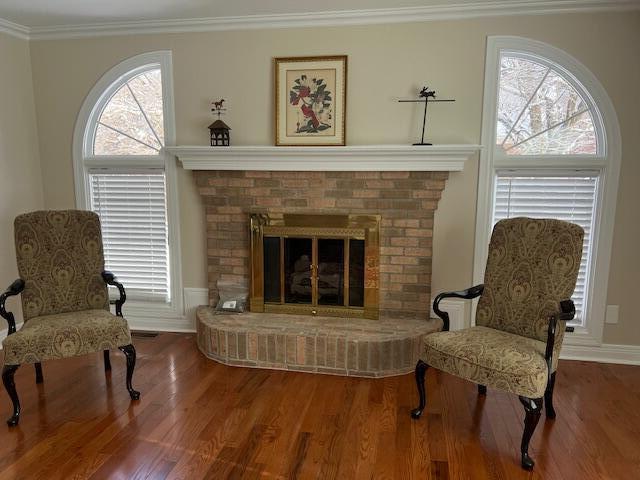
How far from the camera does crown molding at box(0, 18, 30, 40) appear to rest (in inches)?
133

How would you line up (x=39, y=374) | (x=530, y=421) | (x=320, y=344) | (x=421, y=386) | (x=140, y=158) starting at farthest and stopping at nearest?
(x=140, y=158)
(x=320, y=344)
(x=39, y=374)
(x=421, y=386)
(x=530, y=421)

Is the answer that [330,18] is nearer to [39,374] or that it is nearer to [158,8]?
[158,8]

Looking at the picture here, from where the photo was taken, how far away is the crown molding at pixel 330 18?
2.98 meters

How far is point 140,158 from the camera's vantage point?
3.68m

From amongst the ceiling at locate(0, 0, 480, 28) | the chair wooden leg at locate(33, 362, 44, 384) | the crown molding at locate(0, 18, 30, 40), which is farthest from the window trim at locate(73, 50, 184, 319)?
the chair wooden leg at locate(33, 362, 44, 384)

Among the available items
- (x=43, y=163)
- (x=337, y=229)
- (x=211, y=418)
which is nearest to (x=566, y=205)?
(x=337, y=229)

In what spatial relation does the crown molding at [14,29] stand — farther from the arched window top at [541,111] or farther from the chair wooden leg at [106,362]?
the arched window top at [541,111]

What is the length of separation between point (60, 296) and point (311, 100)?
2.17 metres

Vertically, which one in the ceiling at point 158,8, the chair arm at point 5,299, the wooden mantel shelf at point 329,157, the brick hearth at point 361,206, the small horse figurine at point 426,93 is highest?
the ceiling at point 158,8

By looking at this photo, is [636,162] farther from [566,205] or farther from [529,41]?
[529,41]

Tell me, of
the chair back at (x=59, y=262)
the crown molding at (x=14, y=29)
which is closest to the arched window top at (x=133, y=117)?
the crown molding at (x=14, y=29)

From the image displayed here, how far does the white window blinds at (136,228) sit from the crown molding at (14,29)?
3.79 feet

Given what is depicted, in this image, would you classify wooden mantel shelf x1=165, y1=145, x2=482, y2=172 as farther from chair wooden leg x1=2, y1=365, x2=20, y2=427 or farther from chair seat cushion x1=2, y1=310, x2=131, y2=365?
chair wooden leg x1=2, y1=365, x2=20, y2=427

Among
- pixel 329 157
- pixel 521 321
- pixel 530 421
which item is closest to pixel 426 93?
pixel 329 157
